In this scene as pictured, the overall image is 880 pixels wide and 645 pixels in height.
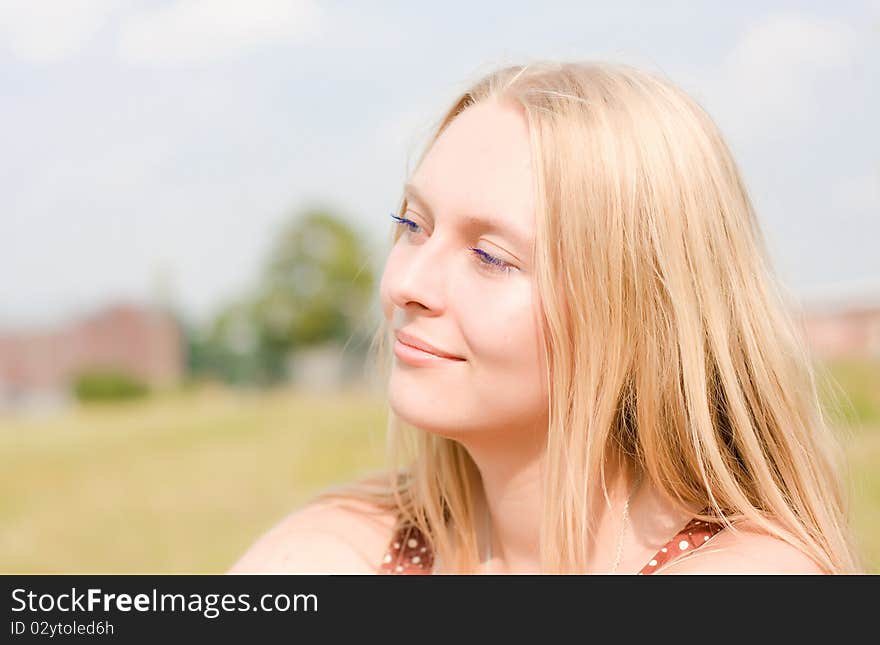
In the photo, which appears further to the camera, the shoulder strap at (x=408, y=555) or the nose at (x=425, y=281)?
the shoulder strap at (x=408, y=555)

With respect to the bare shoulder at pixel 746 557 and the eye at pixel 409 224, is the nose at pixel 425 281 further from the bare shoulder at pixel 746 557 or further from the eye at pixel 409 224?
the bare shoulder at pixel 746 557

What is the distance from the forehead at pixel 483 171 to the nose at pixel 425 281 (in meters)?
0.09

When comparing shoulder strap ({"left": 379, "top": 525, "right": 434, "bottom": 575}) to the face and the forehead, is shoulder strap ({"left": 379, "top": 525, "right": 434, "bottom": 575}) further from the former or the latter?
the forehead

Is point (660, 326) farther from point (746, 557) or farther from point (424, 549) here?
point (424, 549)

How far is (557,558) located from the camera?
201 centimetres

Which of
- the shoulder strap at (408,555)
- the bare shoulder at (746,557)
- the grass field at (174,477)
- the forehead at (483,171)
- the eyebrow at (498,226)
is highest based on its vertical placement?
the forehead at (483,171)

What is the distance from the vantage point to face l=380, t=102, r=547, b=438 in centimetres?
187

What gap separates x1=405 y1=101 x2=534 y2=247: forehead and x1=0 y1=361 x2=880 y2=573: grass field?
3.04 metres

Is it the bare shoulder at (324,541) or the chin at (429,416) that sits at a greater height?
the chin at (429,416)

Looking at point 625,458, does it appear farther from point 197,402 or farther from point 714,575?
point 197,402

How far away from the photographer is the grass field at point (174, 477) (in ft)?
24.2

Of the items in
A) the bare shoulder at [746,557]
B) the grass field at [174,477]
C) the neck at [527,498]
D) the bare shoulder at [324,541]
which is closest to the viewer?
the bare shoulder at [746,557]

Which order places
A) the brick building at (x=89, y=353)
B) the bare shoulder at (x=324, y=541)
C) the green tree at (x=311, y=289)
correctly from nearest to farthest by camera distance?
the bare shoulder at (x=324, y=541) → the brick building at (x=89, y=353) → the green tree at (x=311, y=289)

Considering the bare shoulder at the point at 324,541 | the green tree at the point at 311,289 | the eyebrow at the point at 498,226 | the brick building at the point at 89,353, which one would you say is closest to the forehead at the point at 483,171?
the eyebrow at the point at 498,226
